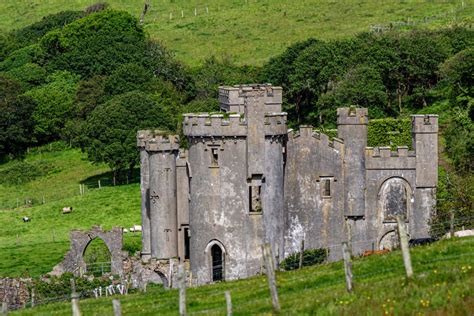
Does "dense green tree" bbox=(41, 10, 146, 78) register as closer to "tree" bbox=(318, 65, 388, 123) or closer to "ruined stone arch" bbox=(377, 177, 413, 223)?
"tree" bbox=(318, 65, 388, 123)

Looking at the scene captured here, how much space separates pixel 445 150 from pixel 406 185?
47.6ft

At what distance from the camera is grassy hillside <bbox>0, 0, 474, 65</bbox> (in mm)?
129000

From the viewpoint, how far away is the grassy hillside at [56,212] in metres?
80.1

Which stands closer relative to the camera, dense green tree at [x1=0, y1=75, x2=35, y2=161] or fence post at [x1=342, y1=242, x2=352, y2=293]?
fence post at [x1=342, y1=242, x2=352, y2=293]

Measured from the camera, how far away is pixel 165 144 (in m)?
65.7

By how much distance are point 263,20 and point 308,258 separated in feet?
260

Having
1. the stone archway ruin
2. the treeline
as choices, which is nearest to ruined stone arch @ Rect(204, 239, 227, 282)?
the stone archway ruin

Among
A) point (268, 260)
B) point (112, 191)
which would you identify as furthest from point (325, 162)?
point (112, 191)

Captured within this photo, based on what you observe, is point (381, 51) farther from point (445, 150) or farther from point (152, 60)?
point (152, 60)

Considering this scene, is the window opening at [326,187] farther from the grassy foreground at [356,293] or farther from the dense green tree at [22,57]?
the dense green tree at [22,57]

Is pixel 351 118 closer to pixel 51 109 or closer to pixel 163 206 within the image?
pixel 163 206

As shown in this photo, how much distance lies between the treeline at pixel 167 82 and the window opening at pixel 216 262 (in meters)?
17.5

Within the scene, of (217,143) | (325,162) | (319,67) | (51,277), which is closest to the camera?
(217,143)

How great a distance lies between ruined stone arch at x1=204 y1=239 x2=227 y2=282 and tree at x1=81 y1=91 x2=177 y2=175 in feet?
128
